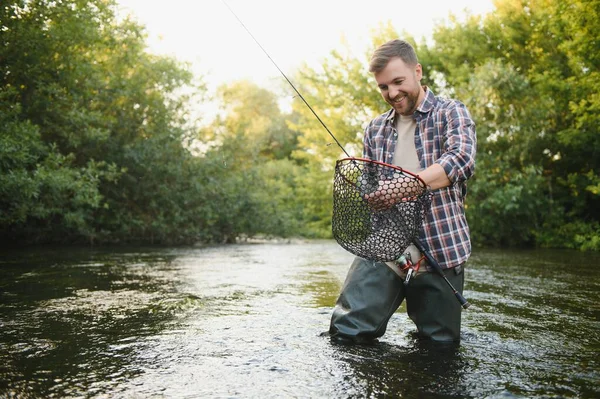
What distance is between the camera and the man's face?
3.26 metres

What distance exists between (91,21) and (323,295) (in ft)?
27.3

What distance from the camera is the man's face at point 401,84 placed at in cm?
326

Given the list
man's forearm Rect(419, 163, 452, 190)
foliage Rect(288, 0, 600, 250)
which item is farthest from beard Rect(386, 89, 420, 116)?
foliage Rect(288, 0, 600, 250)

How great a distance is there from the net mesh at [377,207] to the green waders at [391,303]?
0.29 metres

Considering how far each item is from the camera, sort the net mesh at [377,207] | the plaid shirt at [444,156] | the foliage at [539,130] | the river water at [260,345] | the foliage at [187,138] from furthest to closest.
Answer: the foliage at [539,130], the foliage at [187,138], the plaid shirt at [444,156], the net mesh at [377,207], the river water at [260,345]

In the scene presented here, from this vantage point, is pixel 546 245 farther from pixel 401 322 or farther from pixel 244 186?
pixel 401 322

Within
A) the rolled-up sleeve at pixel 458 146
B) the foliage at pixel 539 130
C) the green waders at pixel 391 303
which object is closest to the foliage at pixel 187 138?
the foliage at pixel 539 130

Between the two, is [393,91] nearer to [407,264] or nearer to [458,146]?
[458,146]

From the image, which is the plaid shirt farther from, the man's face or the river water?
the river water

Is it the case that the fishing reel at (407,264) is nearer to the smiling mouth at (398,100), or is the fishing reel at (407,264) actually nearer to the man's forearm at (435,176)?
→ the man's forearm at (435,176)

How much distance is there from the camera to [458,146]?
3.14m

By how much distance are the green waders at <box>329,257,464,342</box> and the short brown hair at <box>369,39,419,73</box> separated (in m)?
1.16

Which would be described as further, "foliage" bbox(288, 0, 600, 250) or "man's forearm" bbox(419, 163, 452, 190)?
"foliage" bbox(288, 0, 600, 250)

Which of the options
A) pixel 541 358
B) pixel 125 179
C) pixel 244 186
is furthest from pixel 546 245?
pixel 541 358
